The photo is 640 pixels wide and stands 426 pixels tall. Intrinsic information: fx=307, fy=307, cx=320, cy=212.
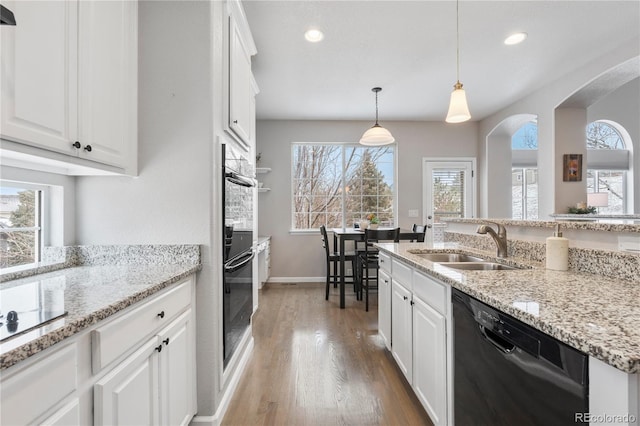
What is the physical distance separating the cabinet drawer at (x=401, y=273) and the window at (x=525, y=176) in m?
5.38

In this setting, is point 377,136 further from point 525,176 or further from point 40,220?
point 525,176

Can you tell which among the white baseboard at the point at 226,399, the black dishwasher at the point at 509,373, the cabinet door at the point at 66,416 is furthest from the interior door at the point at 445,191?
the cabinet door at the point at 66,416

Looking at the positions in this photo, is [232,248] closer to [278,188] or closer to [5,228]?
[5,228]

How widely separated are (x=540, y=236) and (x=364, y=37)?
2.23m

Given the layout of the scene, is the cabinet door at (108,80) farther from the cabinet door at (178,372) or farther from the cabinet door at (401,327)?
the cabinet door at (401,327)

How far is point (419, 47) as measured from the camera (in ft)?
9.90

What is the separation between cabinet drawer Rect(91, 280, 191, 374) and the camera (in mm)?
904

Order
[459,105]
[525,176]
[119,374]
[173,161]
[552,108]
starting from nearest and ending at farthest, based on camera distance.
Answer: [119,374]
[173,161]
[459,105]
[552,108]
[525,176]

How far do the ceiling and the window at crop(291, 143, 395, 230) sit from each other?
1012 millimetres

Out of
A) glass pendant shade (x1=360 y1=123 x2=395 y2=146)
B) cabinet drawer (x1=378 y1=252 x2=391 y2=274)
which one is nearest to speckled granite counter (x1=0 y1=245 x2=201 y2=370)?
cabinet drawer (x1=378 y1=252 x2=391 y2=274)

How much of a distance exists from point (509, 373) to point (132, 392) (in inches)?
48.7

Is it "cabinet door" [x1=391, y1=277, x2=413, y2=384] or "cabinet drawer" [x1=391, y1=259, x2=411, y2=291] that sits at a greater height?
"cabinet drawer" [x1=391, y1=259, x2=411, y2=291]

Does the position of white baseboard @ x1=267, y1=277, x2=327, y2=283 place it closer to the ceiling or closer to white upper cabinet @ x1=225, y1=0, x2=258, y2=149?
the ceiling

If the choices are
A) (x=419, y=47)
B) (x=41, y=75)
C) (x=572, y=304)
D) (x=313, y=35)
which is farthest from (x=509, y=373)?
(x=419, y=47)
